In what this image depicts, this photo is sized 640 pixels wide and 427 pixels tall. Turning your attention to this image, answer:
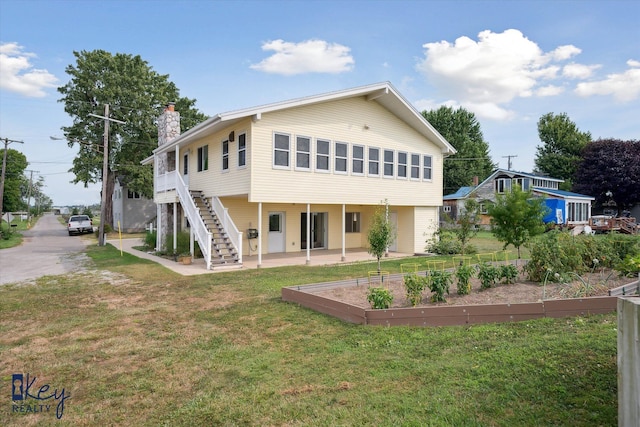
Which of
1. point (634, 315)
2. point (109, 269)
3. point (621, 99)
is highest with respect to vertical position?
point (621, 99)

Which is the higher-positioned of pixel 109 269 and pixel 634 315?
pixel 634 315

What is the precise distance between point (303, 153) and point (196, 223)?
192 inches

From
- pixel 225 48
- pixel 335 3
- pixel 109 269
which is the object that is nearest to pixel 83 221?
pixel 109 269

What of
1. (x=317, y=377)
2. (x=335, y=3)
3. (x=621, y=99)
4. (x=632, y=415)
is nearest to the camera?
(x=632, y=415)

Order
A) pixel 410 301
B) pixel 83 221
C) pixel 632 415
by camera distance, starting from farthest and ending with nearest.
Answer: pixel 83 221
pixel 410 301
pixel 632 415

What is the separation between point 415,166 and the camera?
19.0m

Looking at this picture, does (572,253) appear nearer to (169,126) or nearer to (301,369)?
(301,369)

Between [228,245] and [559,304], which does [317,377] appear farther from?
[228,245]

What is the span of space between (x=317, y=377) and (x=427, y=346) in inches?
63.2

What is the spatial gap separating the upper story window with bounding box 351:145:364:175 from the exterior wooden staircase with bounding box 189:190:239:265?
596cm

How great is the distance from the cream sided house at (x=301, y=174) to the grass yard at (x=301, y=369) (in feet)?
23.6

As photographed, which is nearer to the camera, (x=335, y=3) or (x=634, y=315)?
(x=634, y=315)

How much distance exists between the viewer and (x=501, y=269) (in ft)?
27.0

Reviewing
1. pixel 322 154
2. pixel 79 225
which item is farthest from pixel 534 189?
pixel 79 225
